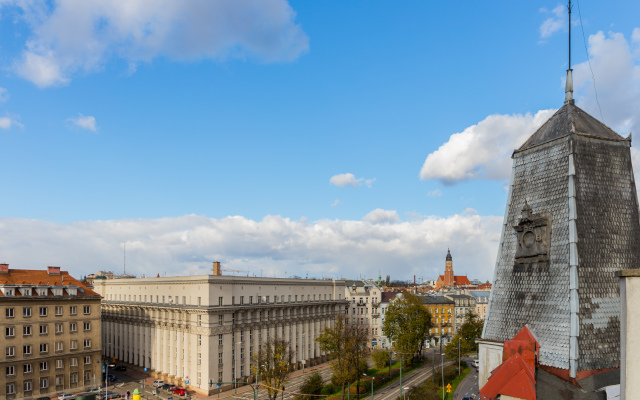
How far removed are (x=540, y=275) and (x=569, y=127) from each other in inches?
301

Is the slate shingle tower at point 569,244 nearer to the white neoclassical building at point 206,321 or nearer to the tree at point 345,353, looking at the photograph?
the tree at point 345,353

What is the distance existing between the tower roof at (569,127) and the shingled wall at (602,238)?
0.50 meters

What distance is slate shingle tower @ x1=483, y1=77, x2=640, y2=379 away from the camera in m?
20.4

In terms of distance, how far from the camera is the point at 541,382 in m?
20.1

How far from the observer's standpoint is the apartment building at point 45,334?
60562 millimetres

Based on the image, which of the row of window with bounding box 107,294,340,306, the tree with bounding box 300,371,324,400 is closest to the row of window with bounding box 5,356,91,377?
the row of window with bounding box 107,294,340,306

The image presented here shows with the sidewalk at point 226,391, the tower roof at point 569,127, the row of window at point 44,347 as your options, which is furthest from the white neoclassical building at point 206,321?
the tower roof at point 569,127

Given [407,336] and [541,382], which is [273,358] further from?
[541,382]

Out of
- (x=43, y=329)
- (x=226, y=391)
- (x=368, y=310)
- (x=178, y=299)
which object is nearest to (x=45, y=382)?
(x=43, y=329)

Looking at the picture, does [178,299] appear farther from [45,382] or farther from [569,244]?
[569,244]

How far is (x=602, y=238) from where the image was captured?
21.8 metres

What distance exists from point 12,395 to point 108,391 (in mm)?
12638

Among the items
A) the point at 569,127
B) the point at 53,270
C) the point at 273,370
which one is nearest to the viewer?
the point at 569,127

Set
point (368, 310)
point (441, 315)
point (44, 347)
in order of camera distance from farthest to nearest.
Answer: point (441, 315)
point (368, 310)
point (44, 347)
